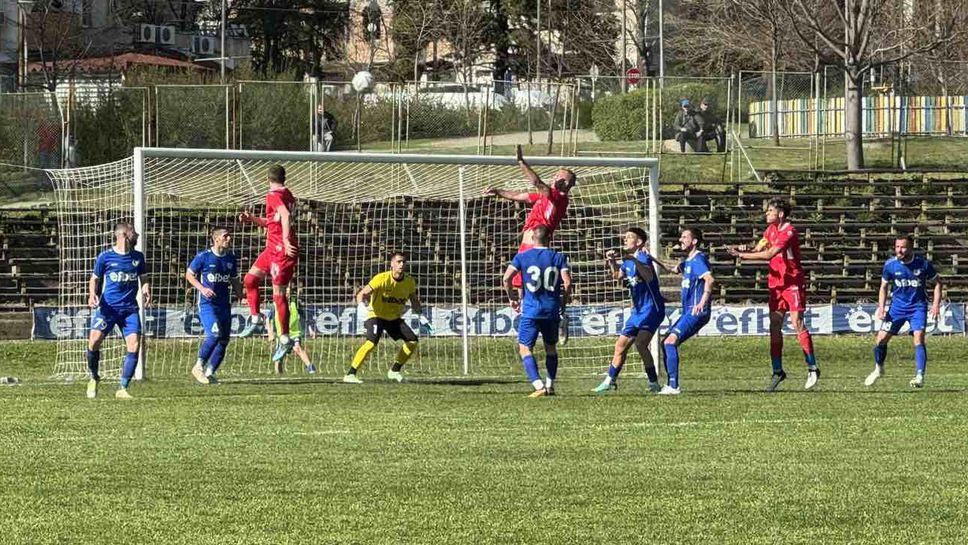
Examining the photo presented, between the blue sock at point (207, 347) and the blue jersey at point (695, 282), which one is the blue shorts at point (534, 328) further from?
the blue sock at point (207, 347)

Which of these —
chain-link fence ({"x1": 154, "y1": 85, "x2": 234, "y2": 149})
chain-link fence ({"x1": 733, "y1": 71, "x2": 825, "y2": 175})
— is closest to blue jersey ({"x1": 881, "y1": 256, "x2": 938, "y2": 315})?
chain-link fence ({"x1": 154, "y1": 85, "x2": 234, "y2": 149})

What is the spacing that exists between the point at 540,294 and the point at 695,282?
2250 millimetres

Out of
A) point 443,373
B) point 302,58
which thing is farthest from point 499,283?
point 302,58

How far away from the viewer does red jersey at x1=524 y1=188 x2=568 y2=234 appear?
18878mm

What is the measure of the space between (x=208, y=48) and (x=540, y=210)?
212ft

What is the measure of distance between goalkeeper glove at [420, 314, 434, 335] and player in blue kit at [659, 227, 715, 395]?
28.4ft

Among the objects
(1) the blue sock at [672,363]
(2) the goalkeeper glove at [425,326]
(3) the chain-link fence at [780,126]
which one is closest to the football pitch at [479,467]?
(1) the blue sock at [672,363]

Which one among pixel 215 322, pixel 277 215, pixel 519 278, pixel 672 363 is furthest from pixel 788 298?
pixel 215 322

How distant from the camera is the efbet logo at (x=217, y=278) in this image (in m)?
19.4

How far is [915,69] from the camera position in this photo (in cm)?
5506

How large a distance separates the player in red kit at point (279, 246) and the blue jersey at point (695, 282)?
4733mm

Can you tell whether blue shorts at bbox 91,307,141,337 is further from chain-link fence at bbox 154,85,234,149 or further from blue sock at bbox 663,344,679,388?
chain-link fence at bbox 154,85,234,149

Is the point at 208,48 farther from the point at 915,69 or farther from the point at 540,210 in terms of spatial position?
the point at 540,210

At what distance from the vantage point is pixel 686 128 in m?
39.2
